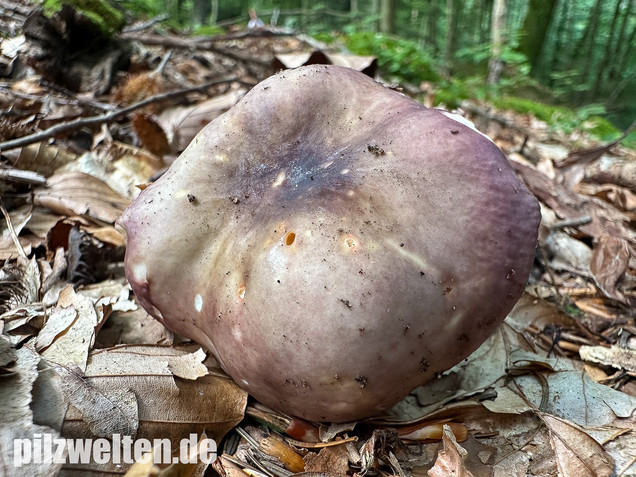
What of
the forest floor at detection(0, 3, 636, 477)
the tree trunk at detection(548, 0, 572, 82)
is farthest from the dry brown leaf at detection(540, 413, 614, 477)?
the tree trunk at detection(548, 0, 572, 82)

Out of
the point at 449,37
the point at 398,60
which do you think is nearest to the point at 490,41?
the point at 398,60

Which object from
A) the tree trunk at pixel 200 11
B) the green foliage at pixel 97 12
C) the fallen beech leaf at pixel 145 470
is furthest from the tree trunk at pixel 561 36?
the fallen beech leaf at pixel 145 470

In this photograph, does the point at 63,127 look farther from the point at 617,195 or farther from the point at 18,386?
the point at 617,195

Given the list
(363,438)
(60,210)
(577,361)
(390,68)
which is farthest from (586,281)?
(390,68)

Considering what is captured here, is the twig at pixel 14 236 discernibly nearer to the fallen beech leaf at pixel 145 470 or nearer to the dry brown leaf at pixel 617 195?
the fallen beech leaf at pixel 145 470

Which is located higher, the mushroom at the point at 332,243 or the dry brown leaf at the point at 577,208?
the mushroom at the point at 332,243

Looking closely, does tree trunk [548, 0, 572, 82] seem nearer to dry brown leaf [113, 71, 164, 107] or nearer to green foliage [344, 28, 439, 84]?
green foliage [344, 28, 439, 84]

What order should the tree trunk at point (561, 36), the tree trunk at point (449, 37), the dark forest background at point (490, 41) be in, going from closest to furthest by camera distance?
the dark forest background at point (490, 41)
the tree trunk at point (449, 37)
the tree trunk at point (561, 36)

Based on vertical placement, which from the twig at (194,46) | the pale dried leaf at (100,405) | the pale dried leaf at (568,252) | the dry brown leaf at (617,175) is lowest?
the dry brown leaf at (617,175)
